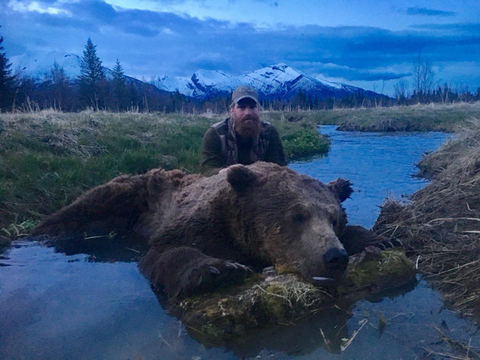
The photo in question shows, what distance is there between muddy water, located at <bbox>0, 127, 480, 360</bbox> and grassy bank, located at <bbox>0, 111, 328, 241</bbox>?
74.3 inches

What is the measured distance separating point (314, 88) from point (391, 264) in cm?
14489

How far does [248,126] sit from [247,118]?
0.34 ft

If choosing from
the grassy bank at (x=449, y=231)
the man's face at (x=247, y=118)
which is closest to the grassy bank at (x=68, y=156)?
the man's face at (x=247, y=118)

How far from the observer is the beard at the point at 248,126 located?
5.85 metres

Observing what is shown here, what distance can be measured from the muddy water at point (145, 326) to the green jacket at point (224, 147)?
2.24 meters

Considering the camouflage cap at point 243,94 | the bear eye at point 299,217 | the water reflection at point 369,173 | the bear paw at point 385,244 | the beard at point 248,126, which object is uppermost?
the camouflage cap at point 243,94

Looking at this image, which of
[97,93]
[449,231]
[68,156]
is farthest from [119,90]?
[449,231]

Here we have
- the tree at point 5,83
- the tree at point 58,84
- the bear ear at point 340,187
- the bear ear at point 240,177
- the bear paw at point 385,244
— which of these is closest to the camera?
the bear ear at point 240,177

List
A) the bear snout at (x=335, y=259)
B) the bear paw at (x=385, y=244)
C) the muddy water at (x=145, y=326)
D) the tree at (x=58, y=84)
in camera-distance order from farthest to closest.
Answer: the tree at (x=58, y=84), the bear paw at (x=385, y=244), the bear snout at (x=335, y=259), the muddy water at (x=145, y=326)

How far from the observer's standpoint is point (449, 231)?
13.1 ft

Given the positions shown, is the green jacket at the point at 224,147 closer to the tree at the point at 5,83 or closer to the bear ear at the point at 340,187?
the bear ear at the point at 340,187

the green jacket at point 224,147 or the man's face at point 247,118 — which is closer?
the man's face at point 247,118

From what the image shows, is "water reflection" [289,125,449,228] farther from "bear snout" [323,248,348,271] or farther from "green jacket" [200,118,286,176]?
"bear snout" [323,248,348,271]

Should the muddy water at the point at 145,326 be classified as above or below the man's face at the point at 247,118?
below
